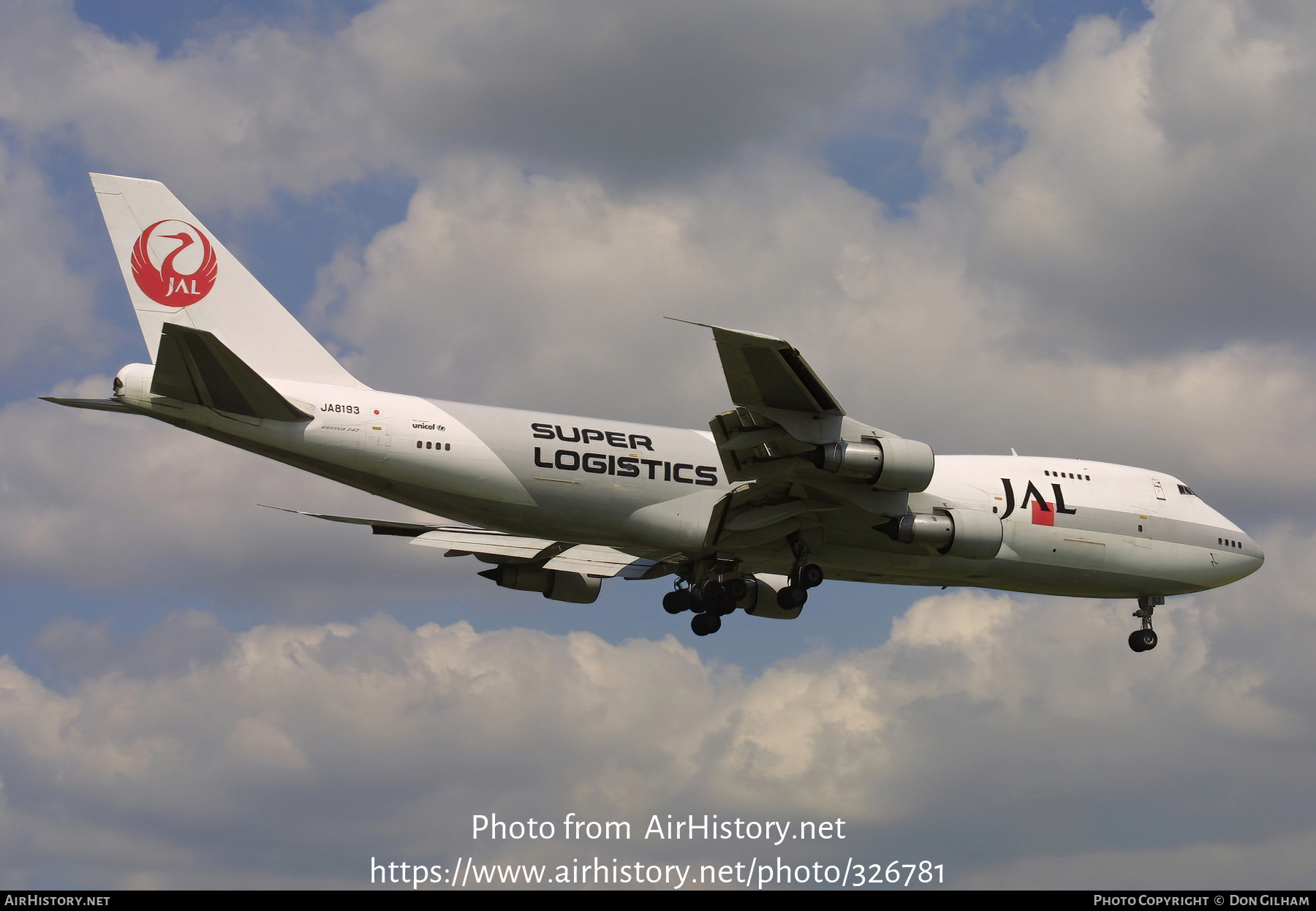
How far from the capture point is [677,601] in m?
30.2

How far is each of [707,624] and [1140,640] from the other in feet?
36.0

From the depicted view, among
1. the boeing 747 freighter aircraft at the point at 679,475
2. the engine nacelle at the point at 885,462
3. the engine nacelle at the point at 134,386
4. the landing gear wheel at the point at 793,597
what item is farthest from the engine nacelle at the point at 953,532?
the engine nacelle at the point at 134,386

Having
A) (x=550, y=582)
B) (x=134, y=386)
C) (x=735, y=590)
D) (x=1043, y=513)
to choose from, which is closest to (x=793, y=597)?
(x=735, y=590)

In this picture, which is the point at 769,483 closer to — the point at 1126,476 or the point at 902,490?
the point at 902,490

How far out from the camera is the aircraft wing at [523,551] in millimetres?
30406

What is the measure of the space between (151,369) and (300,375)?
12.0 ft

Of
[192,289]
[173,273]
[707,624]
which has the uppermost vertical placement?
[173,273]

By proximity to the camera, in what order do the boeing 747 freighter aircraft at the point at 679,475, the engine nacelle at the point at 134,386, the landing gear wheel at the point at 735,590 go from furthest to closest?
1. the landing gear wheel at the point at 735,590
2. the boeing 747 freighter aircraft at the point at 679,475
3. the engine nacelle at the point at 134,386

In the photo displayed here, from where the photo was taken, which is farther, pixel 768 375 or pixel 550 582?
pixel 550 582

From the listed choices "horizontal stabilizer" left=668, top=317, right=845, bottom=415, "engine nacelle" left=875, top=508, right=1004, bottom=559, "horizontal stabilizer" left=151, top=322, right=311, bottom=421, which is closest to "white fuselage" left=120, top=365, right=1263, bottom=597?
"horizontal stabilizer" left=151, top=322, right=311, bottom=421

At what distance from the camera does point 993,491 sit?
96.4ft

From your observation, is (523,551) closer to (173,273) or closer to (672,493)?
(672,493)

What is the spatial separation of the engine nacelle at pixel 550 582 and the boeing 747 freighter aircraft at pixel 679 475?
0.85 m

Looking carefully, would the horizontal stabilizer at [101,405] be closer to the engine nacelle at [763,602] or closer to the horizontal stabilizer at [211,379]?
the horizontal stabilizer at [211,379]
